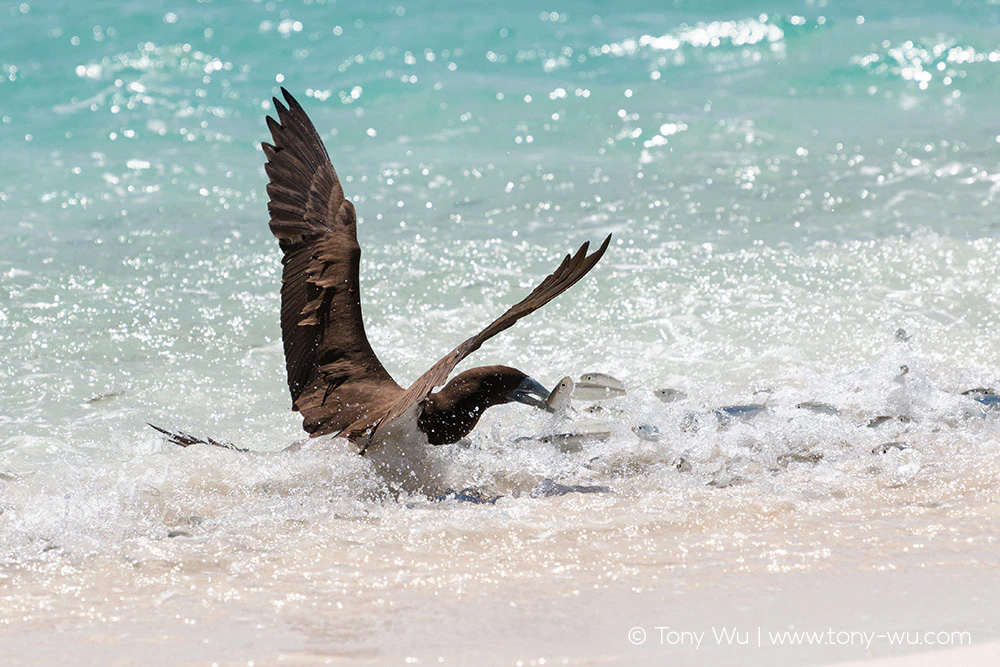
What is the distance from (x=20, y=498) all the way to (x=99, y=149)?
6.42 meters

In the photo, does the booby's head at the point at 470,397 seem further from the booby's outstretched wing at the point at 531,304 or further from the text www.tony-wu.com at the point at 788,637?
the text www.tony-wu.com at the point at 788,637

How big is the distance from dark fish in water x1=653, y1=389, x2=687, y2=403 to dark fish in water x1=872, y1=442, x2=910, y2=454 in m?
0.91

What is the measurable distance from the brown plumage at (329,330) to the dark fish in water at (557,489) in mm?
312

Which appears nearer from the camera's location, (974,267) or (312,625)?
(312,625)

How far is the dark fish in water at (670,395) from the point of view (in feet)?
15.3

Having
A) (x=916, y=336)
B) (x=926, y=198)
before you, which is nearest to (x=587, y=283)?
(x=916, y=336)

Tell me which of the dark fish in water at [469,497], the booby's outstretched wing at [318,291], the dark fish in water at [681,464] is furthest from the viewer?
the booby's outstretched wing at [318,291]

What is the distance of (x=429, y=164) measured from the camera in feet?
29.4

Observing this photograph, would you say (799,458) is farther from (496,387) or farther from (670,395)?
(496,387)

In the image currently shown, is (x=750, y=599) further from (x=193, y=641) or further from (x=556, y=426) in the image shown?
(x=556, y=426)

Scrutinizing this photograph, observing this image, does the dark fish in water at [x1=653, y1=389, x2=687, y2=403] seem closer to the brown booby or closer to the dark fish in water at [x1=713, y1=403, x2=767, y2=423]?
the dark fish in water at [x1=713, y1=403, x2=767, y2=423]

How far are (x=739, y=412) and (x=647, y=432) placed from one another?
401 millimetres

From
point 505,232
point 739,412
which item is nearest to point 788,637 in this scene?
point 739,412

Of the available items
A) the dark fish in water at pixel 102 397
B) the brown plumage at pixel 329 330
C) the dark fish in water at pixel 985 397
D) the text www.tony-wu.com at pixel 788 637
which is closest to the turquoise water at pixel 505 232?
the dark fish in water at pixel 102 397
